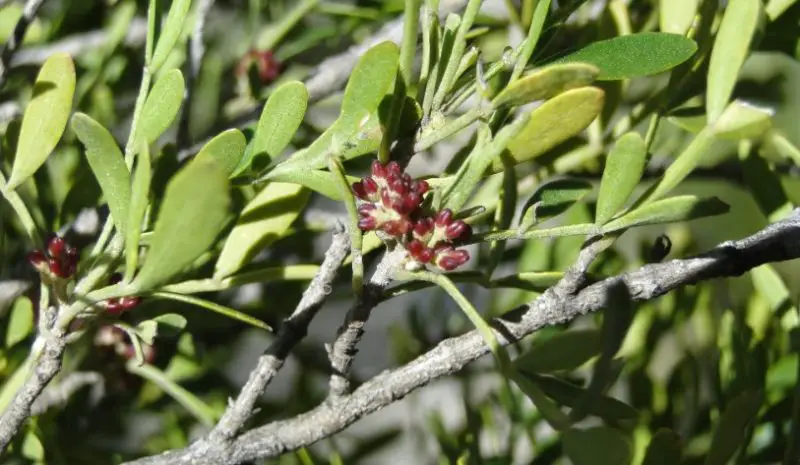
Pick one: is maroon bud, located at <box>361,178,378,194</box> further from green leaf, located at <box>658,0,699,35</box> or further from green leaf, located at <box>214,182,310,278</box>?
green leaf, located at <box>658,0,699,35</box>

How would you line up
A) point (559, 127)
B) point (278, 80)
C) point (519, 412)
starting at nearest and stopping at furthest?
point (559, 127) → point (519, 412) → point (278, 80)

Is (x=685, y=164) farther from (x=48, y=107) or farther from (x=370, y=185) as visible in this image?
(x=48, y=107)

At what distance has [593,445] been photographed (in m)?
0.35

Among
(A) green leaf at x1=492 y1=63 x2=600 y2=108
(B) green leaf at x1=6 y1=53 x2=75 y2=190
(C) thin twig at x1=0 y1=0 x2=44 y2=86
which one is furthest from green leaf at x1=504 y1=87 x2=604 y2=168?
(C) thin twig at x1=0 y1=0 x2=44 y2=86

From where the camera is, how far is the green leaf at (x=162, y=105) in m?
0.40

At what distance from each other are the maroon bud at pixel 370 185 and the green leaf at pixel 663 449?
175mm

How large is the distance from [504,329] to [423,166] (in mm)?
616

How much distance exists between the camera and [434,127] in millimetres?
388

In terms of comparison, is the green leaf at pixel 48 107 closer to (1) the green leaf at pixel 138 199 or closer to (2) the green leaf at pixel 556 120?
(1) the green leaf at pixel 138 199

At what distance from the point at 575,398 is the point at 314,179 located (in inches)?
6.3

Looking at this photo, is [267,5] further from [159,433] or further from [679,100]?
[679,100]

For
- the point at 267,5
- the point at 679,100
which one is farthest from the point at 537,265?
the point at 267,5

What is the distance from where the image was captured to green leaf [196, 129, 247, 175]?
36cm

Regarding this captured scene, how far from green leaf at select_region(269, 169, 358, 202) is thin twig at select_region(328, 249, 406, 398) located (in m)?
0.04
